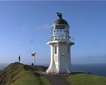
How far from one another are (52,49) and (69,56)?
3131 millimetres

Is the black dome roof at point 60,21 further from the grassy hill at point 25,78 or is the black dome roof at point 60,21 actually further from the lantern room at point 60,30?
the grassy hill at point 25,78

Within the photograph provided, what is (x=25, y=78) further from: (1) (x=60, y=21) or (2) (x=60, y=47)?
(1) (x=60, y=21)

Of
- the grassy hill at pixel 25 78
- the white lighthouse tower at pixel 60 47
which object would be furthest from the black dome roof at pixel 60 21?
the grassy hill at pixel 25 78

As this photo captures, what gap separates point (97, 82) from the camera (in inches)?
828

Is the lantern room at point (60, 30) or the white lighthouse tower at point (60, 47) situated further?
the lantern room at point (60, 30)

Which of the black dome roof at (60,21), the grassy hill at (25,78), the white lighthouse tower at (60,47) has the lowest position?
the grassy hill at (25,78)

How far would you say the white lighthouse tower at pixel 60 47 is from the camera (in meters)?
29.5

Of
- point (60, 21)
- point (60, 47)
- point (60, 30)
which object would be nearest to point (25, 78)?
point (60, 47)

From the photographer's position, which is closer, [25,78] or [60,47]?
[25,78]

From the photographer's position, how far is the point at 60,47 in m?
29.8

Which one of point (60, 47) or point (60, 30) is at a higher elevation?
point (60, 30)

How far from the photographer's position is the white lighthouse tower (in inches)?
1162

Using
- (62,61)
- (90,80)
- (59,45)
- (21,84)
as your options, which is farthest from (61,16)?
(21,84)

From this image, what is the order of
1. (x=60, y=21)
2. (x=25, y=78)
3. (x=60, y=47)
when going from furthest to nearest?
(x=60, y=21), (x=60, y=47), (x=25, y=78)
